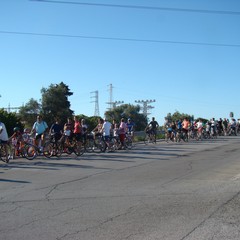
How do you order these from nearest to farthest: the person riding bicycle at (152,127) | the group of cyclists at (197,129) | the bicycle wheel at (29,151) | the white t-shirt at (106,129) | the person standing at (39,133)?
the bicycle wheel at (29,151), the person standing at (39,133), the white t-shirt at (106,129), the person riding bicycle at (152,127), the group of cyclists at (197,129)

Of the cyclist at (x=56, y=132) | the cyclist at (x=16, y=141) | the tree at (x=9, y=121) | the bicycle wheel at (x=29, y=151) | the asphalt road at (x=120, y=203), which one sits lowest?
the asphalt road at (x=120, y=203)

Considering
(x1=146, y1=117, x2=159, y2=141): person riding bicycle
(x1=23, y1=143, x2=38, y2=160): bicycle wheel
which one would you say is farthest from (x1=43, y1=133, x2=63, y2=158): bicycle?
(x1=146, y1=117, x2=159, y2=141): person riding bicycle

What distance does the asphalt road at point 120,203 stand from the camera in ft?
18.8

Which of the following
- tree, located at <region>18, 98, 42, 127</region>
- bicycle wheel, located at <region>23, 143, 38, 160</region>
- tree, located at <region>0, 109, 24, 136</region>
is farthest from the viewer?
tree, located at <region>18, 98, 42, 127</region>

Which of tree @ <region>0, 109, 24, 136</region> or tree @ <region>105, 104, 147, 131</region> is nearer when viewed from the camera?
tree @ <region>0, 109, 24, 136</region>

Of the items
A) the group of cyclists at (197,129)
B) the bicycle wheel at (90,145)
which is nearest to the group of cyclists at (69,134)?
the bicycle wheel at (90,145)

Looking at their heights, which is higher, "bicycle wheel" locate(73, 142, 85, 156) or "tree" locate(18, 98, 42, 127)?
"tree" locate(18, 98, 42, 127)

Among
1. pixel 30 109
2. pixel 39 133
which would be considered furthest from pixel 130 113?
pixel 39 133

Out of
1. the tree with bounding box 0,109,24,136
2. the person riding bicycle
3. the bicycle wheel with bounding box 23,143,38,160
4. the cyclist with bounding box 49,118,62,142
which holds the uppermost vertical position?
the tree with bounding box 0,109,24,136

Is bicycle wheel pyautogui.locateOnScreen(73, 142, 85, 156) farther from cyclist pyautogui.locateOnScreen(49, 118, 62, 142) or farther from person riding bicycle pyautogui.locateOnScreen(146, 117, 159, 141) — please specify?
person riding bicycle pyautogui.locateOnScreen(146, 117, 159, 141)

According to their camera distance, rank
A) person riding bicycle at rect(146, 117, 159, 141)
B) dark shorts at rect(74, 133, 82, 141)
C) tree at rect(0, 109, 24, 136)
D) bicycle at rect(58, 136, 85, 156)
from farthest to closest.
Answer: tree at rect(0, 109, 24, 136), person riding bicycle at rect(146, 117, 159, 141), dark shorts at rect(74, 133, 82, 141), bicycle at rect(58, 136, 85, 156)

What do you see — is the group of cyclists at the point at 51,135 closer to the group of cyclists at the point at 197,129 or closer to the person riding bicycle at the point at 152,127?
the person riding bicycle at the point at 152,127

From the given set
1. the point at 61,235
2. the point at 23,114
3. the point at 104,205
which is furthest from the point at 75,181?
the point at 23,114

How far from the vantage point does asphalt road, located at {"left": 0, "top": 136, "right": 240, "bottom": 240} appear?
226 inches
